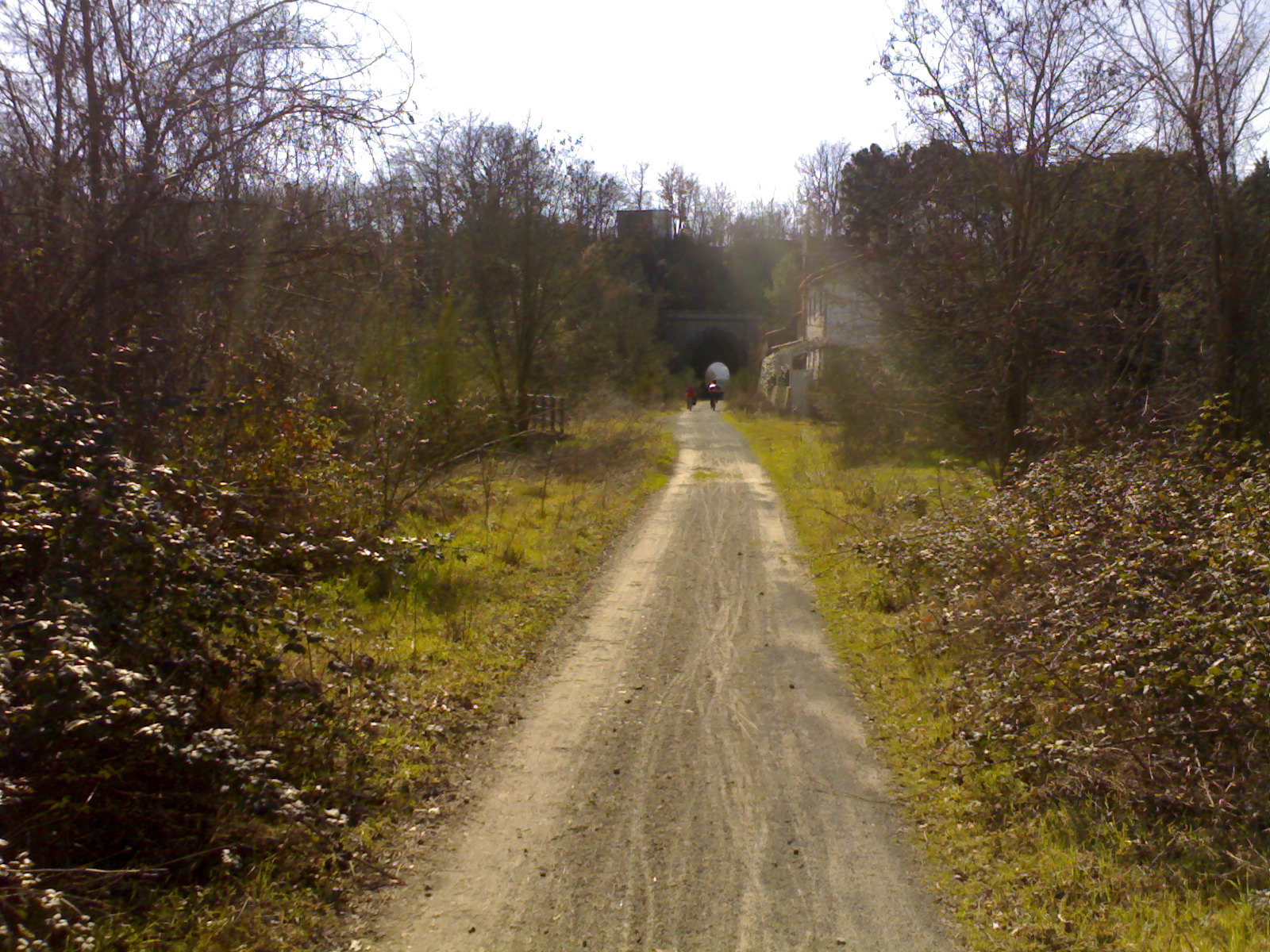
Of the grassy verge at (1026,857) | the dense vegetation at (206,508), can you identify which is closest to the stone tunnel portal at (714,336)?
the dense vegetation at (206,508)

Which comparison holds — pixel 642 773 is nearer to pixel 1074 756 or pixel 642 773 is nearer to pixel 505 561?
pixel 1074 756

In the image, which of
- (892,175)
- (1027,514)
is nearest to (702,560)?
(1027,514)

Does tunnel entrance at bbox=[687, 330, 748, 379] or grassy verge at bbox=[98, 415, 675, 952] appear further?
tunnel entrance at bbox=[687, 330, 748, 379]

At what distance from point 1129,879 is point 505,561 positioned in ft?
26.1

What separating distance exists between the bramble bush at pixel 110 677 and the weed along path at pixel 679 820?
0.90m

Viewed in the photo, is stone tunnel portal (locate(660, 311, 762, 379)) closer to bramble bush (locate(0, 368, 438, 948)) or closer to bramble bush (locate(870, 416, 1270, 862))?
bramble bush (locate(870, 416, 1270, 862))

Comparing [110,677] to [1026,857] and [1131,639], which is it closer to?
[1026,857]

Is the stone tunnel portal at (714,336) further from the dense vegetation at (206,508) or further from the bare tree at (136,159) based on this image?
the bare tree at (136,159)

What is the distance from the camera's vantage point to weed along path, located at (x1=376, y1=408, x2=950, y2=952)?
13.4 ft

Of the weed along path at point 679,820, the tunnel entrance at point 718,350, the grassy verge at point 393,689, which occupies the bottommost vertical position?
the weed along path at point 679,820

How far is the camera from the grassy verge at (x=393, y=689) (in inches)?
158

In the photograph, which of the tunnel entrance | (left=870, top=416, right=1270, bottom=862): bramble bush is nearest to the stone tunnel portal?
the tunnel entrance

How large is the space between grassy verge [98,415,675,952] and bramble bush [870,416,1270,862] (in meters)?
3.33

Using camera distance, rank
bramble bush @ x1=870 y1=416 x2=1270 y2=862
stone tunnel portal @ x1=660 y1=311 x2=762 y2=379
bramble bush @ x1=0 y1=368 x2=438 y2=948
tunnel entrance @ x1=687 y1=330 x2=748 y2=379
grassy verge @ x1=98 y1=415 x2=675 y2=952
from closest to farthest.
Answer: bramble bush @ x1=0 y1=368 x2=438 y2=948 → grassy verge @ x1=98 y1=415 x2=675 y2=952 → bramble bush @ x1=870 y1=416 x2=1270 y2=862 → stone tunnel portal @ x1=660 y1=311 x2=762 y2=379 → tunnel entrance @ x1=687 y1=330 x2=748 y2=379
